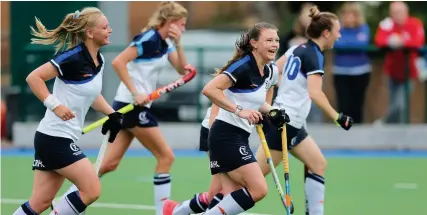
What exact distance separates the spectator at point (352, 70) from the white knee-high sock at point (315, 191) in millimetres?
5807

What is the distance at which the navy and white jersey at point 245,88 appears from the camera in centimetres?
716

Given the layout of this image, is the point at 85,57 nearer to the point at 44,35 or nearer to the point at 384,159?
the point at 44,35

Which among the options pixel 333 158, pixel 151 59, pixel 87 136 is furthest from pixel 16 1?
pixel 151 59

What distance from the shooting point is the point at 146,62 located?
898 cm

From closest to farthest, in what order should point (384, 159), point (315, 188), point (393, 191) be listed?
point (315, 188)
point (393, 191)
point (384, 159)

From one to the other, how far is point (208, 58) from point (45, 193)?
7278mm

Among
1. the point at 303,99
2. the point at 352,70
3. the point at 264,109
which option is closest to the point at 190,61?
the point at 352,70

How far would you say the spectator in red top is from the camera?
14016mm

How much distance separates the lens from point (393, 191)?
1062 centimetres

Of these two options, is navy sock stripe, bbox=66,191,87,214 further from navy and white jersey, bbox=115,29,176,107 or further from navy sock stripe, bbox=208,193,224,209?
navy and white jersey, bbox=115,29,176,107

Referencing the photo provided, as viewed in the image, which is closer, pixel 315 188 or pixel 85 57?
pixel 85 57

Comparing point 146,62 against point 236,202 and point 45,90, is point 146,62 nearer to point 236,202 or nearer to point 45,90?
point 45,90

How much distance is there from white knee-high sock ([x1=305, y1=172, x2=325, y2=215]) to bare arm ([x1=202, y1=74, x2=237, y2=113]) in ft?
4.67

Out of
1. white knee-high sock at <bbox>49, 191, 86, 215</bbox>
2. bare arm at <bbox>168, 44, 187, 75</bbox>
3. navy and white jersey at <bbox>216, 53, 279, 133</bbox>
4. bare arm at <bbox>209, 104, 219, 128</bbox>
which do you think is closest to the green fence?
bare arm at <bbox>168, 44, 187, 75</bbox>
